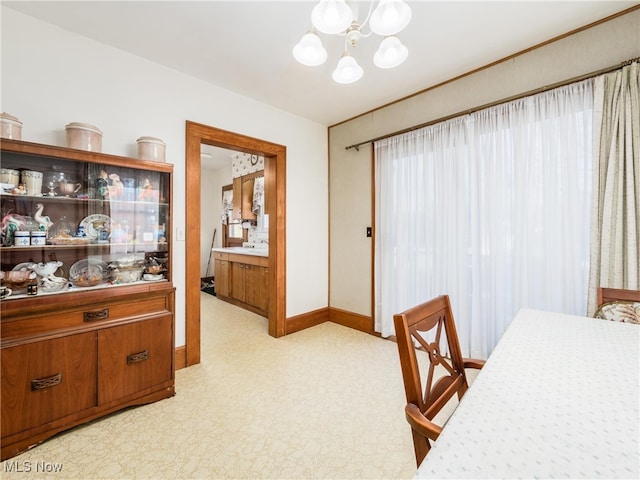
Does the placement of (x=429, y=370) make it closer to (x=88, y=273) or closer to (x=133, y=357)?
(x=133, y=357)

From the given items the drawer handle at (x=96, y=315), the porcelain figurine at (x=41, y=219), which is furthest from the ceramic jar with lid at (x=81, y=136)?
the drawer handle at (x=96, y=315)

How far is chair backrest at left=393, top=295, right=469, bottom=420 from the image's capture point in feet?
3.11

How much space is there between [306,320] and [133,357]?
2.03 meters

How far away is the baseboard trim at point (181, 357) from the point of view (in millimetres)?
2512

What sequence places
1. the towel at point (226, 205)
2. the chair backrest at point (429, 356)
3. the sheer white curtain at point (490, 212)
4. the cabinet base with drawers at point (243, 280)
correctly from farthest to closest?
1. the towel at point (226, 205)
2. the cabinet base with drawers at point (243, 280)
3. the sheer white curtain at point (490, 212)
4. the chair backrest at point (429, 356)

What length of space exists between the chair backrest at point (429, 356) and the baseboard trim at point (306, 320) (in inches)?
94.5

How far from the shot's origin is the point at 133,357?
1.90m

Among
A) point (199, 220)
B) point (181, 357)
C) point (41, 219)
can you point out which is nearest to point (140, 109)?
point (199, 220)

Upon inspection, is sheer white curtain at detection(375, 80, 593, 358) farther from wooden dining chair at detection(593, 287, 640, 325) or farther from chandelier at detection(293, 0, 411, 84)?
chandelier at detection(293, 0, 411, 84)

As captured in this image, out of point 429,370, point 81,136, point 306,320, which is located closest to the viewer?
point 429,370

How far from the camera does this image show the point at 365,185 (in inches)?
136

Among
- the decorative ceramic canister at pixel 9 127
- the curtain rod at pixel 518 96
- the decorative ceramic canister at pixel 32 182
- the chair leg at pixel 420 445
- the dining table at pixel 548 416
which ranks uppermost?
the curtain rod at pixel 518 96

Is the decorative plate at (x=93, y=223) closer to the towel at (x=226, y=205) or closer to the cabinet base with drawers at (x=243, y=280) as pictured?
the cabinet base with drawers at (x=243, y=280)

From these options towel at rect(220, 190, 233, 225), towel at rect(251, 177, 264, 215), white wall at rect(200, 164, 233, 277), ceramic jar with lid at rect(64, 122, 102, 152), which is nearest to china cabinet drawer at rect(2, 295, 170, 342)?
ceramic jar with lid at rect(64, 122, 102, 152)
